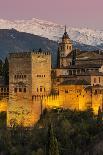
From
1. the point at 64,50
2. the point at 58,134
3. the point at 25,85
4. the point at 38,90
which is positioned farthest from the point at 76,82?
the point at 64,50

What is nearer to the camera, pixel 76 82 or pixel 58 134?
pixel 58 134

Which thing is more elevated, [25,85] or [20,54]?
[20,54]

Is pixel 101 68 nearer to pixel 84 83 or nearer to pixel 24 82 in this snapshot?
pixel 84 83

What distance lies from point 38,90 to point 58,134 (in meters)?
6.51

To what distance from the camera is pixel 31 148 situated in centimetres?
7869

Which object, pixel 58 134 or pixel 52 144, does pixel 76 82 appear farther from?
pixel 52 144

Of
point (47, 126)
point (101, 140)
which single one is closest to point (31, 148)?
point (47, 126)

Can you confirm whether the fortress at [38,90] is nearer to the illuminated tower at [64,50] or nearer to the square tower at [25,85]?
the square tower at [25,85]

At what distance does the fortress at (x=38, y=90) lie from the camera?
268ft

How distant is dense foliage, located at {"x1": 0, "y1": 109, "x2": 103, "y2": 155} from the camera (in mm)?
77456

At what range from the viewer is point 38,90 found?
8238cm

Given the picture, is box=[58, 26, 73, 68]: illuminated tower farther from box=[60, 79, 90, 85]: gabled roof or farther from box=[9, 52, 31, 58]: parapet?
box=[9, 52, 31, 58]: parapet

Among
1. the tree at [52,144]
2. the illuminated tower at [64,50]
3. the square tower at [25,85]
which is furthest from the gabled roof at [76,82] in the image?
the illuminated tower at [64,50]

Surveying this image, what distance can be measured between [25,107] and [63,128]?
19.2 ft
